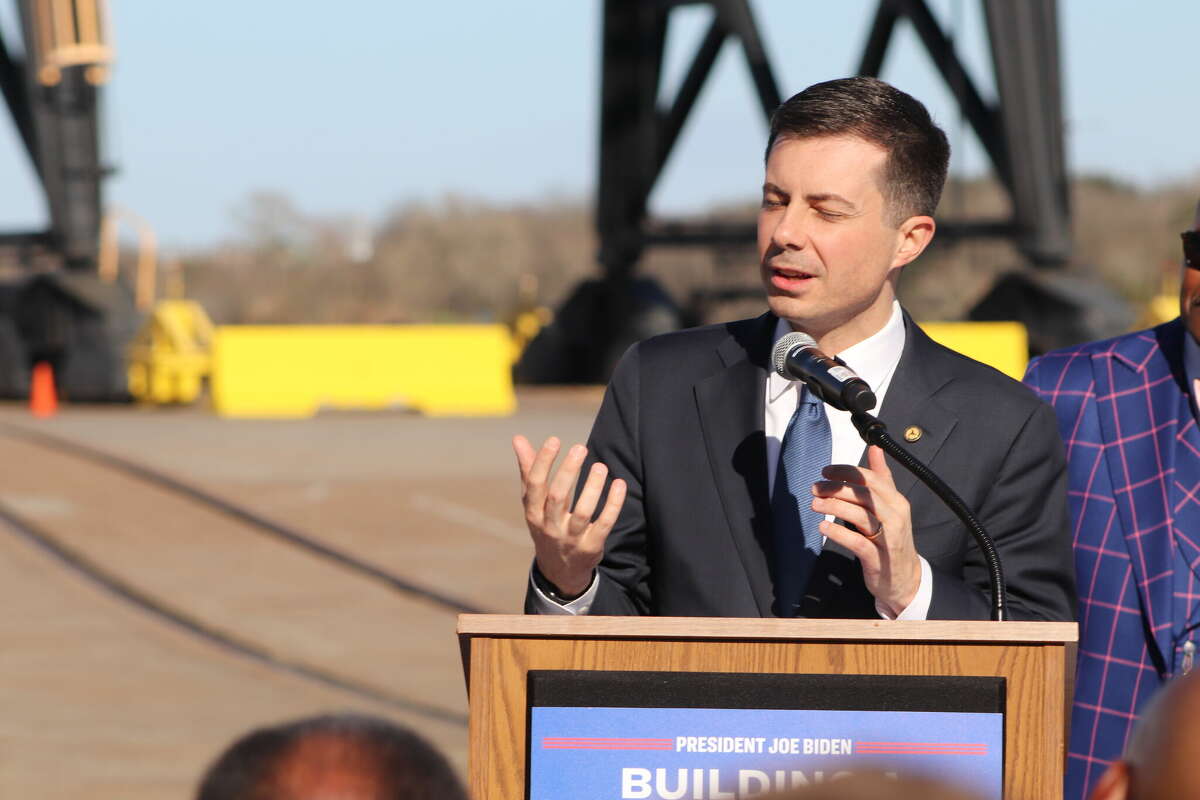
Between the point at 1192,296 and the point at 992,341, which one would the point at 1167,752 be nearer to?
the point at 1192,296

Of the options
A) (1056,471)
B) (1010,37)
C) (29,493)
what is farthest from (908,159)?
(1010,37)

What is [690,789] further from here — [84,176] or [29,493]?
[84,176]

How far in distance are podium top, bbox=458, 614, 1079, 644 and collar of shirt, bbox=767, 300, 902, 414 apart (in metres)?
0.58

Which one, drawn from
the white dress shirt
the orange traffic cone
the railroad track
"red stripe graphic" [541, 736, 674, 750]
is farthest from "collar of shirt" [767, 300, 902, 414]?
the orange traffic cone

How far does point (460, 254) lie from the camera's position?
83875mm

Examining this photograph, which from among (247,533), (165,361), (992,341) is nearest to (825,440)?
(247,533)

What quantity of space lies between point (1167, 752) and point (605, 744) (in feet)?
4.43

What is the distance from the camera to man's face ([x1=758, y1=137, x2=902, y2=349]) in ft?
9.35

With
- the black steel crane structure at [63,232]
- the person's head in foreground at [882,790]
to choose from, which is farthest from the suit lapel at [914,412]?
the black steel crane structure at [63,232]

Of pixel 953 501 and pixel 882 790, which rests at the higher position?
pixel 882 790

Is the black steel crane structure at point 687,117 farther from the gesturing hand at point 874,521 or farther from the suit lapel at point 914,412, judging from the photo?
the gesturing hand at point 874,521

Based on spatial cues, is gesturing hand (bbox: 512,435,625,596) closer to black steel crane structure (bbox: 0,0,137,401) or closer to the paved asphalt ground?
the paved asphalt ground

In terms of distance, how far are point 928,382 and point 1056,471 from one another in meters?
0.24

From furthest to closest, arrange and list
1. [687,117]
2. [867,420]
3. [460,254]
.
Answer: [460,254] → [687,117] → [867,420]
